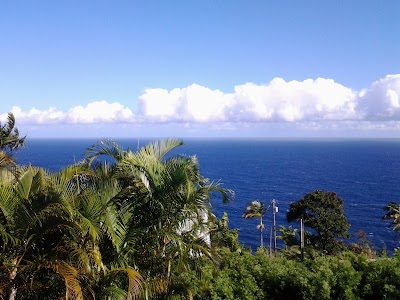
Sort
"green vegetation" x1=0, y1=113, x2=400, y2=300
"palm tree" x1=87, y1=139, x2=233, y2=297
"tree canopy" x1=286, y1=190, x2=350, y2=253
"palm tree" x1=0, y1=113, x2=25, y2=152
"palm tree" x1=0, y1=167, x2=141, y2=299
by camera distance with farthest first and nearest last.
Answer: "tree canopy" x1=286, y1=190, x2=350, y2=253 → "palm tree" x1=0, y1=113, x2=25, y2=152 → "palm tree" x1=87, y1=139, x2=233, y2=297 → "green vegetation" x1=0, y1=113, x2=400, y2=300 → "palm tree" x1=0, y1=167, x2=141, y2=299

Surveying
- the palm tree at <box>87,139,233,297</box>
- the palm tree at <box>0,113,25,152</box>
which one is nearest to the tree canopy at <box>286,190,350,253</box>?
the palm tree at <box>0,113,25,152</box>

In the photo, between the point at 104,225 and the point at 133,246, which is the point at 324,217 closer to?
the point at 133,246

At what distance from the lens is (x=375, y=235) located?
48281 mm

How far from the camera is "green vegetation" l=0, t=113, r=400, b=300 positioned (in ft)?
16.3

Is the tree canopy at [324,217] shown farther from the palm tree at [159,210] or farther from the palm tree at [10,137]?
the palm tree at [159,210]

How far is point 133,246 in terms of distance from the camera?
6184mm

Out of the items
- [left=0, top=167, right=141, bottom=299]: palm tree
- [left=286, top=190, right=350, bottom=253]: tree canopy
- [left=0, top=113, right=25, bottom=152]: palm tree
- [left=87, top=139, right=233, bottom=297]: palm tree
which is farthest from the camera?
[left=286, top=190, right=350, bottom=253]: tree canopy

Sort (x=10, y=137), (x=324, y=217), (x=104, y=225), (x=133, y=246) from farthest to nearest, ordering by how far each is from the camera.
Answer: (x=324, y=217), (x=10, y=137), (x=133, y=246), (x=104, y=225)

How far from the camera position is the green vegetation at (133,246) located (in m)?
4.96

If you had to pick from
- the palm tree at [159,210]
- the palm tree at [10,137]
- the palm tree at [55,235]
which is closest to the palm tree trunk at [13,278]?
the palm tree at [55,235]

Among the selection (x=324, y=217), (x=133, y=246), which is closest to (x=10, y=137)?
(x=133, y=246)

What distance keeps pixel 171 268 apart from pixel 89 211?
2149 mm

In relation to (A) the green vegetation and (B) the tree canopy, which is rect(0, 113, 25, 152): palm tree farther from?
(B) the tree canopy

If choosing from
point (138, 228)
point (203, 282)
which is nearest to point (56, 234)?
point (138, 228)
